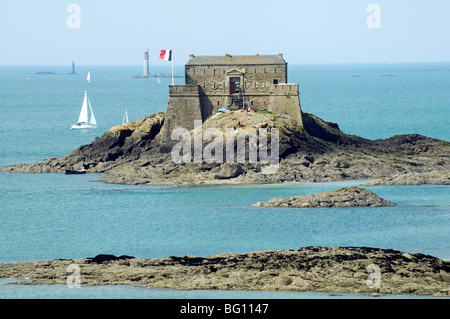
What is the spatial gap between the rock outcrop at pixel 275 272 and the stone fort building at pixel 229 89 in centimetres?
3151

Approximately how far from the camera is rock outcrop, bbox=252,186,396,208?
190 feet

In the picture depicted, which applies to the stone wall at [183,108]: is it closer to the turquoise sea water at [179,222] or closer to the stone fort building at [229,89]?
the stone fort building at [229,89]

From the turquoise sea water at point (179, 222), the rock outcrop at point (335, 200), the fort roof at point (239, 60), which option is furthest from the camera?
the fort roof at point (239, 60)

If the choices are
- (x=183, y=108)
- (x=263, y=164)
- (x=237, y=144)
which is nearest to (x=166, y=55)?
(x=183, y=108)

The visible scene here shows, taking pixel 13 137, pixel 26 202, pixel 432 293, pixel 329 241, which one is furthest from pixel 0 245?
pixel 13 137

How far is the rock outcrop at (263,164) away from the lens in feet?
222

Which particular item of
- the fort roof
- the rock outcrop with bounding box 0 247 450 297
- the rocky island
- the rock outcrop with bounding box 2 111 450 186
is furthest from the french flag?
the rock outcrop with bounding box 0 247 450 297

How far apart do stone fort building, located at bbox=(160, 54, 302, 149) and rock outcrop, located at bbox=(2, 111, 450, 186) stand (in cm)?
185

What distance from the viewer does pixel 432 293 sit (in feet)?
123

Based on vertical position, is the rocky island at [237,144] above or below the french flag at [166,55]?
below

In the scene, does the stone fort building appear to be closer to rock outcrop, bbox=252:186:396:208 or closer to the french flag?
the french flag

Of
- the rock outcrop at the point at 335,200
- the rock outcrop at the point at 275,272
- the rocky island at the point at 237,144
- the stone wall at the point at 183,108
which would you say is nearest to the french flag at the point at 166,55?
the rocky island at the point at 237,144

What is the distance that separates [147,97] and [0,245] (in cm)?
13928
